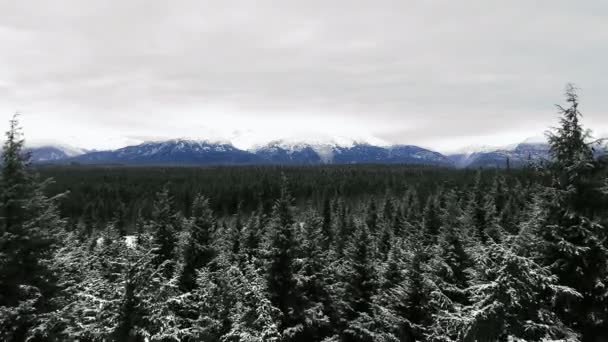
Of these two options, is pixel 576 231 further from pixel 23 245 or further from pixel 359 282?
pixel 23 245

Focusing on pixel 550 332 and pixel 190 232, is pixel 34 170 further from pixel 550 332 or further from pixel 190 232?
pixel 550 332

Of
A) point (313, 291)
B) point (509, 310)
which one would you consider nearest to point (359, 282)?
point (313, 291)

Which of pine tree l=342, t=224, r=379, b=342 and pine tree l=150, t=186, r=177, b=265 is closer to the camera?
pine tree l=150, t=186, r=177, b=265

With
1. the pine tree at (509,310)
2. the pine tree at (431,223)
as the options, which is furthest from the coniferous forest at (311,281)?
the pine tree at (431,223)

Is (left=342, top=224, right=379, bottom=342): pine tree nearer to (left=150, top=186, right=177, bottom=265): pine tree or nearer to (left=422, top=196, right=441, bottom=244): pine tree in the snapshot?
(left=422, top=196, right=441, bottom=244): pine tree

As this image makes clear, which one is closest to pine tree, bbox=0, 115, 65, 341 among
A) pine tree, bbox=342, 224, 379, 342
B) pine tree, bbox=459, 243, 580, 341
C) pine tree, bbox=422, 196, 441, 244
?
pine tree, bbox=459, 243, 580, 341

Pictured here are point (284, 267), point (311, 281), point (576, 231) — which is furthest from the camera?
point (311, 281)

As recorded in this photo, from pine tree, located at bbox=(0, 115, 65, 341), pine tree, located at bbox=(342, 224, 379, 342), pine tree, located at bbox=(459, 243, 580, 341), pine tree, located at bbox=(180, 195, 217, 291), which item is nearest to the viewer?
pine tree, located at bbox=(459, 243, 580, 341)

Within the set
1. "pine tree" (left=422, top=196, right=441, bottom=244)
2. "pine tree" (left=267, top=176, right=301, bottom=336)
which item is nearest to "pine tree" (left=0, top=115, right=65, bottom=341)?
"pine tree" (left=267, top=176, right=301, bottom=336)

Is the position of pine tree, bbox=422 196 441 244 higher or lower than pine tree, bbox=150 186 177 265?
lower

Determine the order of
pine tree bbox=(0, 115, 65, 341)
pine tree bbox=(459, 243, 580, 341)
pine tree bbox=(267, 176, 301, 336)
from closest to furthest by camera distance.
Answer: pine tree bbox=(459, 243, 580, 341), pine tree bbox=(0, 115, 65, 341), pine tree bbox=(267, 176, 301, 336)

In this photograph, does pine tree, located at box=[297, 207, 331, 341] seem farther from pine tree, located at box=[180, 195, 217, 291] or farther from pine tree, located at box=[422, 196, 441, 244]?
pine tree, located at box=[422, 196, 441, 244]

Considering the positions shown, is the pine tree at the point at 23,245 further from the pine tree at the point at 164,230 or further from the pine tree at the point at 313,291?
the pine tree at the point at 313,291

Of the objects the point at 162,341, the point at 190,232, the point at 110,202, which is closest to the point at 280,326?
the point at 162,341
